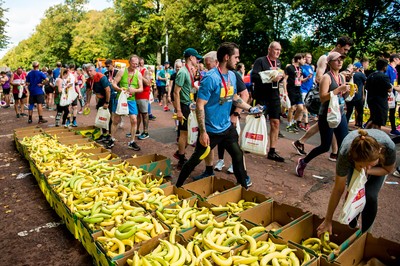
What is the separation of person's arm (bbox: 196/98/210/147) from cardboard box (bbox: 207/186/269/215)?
70cm

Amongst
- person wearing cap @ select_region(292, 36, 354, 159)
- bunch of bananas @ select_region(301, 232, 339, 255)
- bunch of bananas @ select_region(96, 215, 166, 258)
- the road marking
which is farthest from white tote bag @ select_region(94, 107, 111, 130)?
bunch of bananas @ select_region(301, 232, 339, 255)

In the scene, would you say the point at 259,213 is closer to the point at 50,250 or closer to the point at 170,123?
the point at 50,250

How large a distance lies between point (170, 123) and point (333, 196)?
8.47 metres

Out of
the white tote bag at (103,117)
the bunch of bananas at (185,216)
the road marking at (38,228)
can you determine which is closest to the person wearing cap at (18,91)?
the white tote bag at (103,117)

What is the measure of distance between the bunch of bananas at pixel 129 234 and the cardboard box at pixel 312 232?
1238 mm

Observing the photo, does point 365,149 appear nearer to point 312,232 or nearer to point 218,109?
point 312,232

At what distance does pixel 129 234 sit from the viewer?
9.36ft

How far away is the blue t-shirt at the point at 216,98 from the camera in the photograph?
13.1ft

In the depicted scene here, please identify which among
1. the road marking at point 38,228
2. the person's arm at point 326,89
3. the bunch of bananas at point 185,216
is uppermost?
the person's arm at point 326,89

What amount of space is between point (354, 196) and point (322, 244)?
60 cm

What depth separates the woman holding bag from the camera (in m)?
2.49

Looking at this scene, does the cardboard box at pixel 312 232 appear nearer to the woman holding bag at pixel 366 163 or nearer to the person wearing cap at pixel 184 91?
the woman holding bag at pixel 366 163

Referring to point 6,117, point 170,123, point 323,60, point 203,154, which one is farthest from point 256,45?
point 203,154

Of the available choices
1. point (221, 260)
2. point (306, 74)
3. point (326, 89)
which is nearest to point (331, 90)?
point (326, 89)
